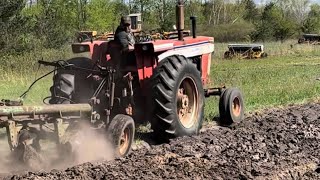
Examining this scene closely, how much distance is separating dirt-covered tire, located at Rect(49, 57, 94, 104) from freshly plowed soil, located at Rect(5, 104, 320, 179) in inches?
46.8

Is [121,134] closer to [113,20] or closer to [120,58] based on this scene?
[120,58]

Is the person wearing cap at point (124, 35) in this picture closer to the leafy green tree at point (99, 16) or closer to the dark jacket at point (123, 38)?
the dark jacket at point (123, 38)

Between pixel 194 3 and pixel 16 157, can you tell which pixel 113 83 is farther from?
pixel 194 3

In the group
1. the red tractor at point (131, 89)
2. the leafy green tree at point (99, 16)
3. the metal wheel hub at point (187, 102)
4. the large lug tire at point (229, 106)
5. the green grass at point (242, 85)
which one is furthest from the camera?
the leafy green tree at point (99, 16)

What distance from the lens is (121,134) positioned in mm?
6281

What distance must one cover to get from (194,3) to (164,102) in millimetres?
55090

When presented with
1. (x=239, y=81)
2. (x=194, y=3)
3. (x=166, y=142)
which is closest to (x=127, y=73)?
(x=166, y=142)

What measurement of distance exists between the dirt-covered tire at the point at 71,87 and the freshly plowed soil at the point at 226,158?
1.19 meters

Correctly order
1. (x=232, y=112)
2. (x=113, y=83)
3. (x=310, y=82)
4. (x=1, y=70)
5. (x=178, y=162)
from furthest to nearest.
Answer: (x=1, y=70), (x=310, y=82), (x=232, y=112), (x=113, y=83), (x=178, y=162)

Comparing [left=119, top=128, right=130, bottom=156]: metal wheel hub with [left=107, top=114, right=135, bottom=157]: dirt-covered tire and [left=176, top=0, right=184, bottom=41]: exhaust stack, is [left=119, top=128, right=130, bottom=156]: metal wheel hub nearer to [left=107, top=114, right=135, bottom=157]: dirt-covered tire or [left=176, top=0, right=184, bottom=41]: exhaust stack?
[left=107, top=114, right=135, bottom=157]: dirt-covered tire

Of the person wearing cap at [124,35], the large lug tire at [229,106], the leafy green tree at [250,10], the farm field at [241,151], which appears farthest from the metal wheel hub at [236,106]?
the leafy green tree at [250,10]

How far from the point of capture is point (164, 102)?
6957mm

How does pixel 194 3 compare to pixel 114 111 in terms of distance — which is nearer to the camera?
pixel 114 111

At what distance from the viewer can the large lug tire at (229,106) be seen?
8734mm
